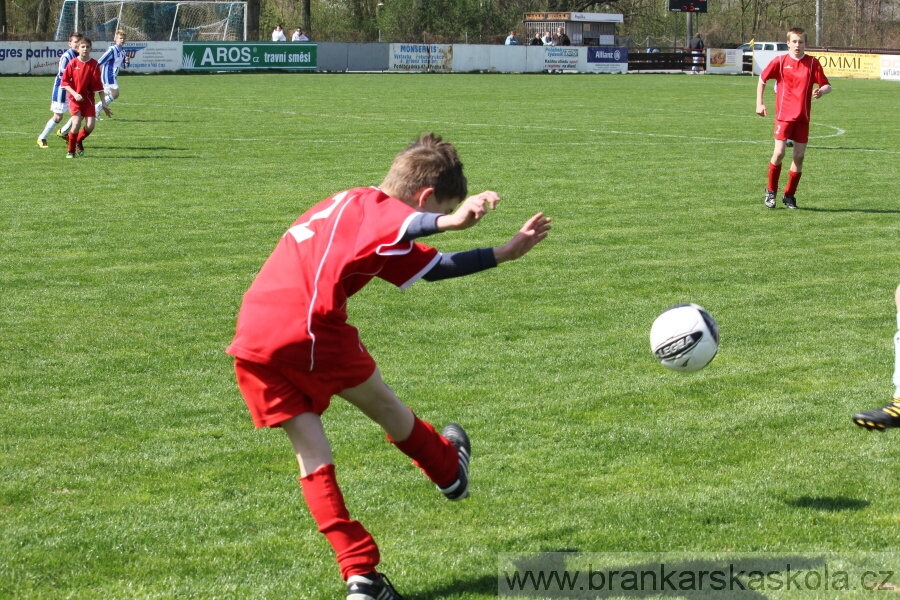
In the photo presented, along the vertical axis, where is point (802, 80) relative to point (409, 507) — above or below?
above

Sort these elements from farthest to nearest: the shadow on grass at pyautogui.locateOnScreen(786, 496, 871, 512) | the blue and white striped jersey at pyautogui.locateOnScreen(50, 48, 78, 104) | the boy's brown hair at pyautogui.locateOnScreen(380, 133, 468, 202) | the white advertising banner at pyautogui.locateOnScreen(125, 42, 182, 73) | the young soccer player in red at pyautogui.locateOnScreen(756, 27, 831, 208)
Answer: the white advertising banner at pyautogui.locateOnScreen(125, 42, 182, 73) < the blue and white striped jersey at pyautogui.locateOnScreen(50, 48, 78, 104) < the young soccer player in red at pyautogui.locateOnScreen(756, 27, 831, 208) < the shadow on grass at pyautogui.locateOnScreen(786, 496, 871, 512) < the boy's brown hair at pyautogui.locateOnScreen(380, 133, 468, 202)

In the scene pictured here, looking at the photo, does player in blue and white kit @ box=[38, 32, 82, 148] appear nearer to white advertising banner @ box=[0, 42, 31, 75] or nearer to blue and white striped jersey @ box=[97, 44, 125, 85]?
blue and white striped jersey @ box=[97, 44, 125, 85]

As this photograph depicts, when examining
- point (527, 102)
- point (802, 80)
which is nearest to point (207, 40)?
point (527, 102)

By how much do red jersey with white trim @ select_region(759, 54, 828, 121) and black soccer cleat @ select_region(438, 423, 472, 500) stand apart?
10074 millimetres

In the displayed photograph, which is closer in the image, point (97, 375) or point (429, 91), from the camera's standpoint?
point (97, 375)

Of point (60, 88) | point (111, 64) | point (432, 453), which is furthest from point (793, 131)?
point (111, 64)

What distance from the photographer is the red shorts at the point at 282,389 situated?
12.2 feet

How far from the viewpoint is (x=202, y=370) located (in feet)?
21.7

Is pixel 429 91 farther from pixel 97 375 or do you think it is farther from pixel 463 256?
pixel 463 256

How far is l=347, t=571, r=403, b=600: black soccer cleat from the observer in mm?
3631

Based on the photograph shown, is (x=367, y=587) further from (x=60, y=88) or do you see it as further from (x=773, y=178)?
(x=60, y=88)

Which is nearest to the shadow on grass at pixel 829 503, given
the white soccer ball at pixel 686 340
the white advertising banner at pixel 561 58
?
the white soccer ball at pixel 686 340

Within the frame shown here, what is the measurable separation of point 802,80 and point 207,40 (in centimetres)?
3372

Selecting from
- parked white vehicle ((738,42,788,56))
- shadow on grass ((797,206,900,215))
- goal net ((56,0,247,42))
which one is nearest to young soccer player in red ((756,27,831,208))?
shadow on grass ((797,206,900,215))
